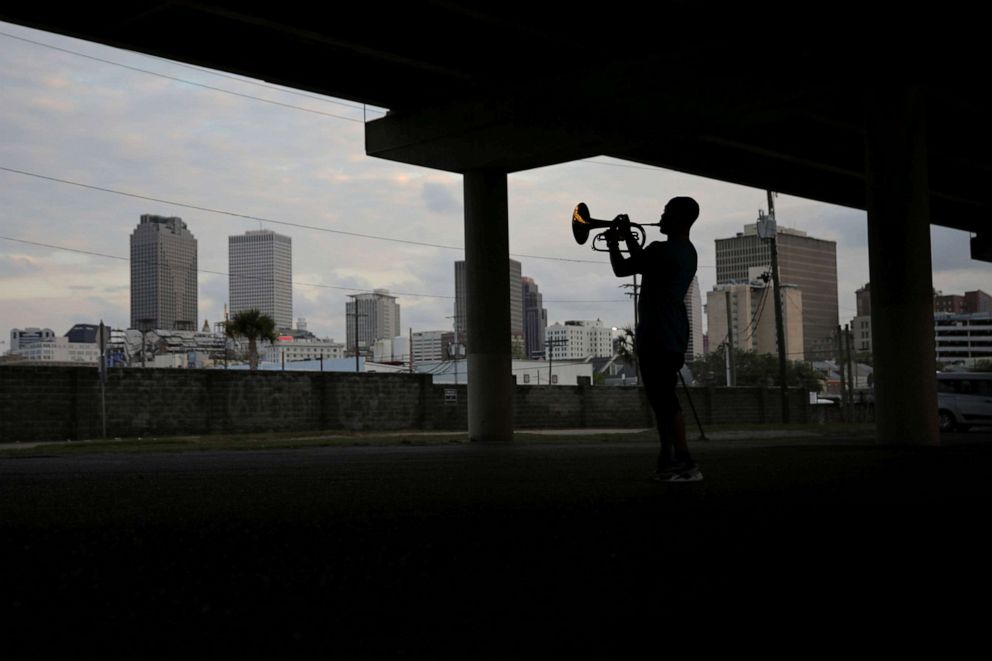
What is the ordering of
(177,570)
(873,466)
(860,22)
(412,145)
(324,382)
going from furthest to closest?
(324,382), (412,145), (860,22), (873,466), (177,570)

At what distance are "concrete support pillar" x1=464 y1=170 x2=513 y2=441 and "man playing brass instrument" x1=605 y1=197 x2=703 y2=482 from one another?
614 inches

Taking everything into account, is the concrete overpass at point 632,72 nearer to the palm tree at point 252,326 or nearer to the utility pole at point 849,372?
the utility pole at point 849,372

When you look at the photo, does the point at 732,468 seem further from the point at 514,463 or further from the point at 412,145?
the point at 412,145

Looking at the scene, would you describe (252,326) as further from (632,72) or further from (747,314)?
(747,314)

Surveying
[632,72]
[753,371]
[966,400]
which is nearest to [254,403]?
[966,400]

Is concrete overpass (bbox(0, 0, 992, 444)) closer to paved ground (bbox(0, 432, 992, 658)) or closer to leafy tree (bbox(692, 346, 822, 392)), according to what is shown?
paved ground (bbox(0, 432, 992, 658))

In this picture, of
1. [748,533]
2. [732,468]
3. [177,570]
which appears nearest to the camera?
[177,570]

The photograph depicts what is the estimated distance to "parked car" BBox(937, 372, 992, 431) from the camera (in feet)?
105

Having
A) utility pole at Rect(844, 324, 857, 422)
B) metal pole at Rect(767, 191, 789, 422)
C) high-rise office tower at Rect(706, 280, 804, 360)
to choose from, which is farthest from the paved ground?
high-rise office tower at Rect(706, 280, 804, 360)

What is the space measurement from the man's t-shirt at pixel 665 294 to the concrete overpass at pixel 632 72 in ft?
32.1

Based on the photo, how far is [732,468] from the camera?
915cm

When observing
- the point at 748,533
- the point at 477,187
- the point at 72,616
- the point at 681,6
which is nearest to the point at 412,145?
the point at 477,187

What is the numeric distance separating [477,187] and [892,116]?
8726 millimetres

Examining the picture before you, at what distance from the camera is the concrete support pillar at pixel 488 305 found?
22.8 metres
